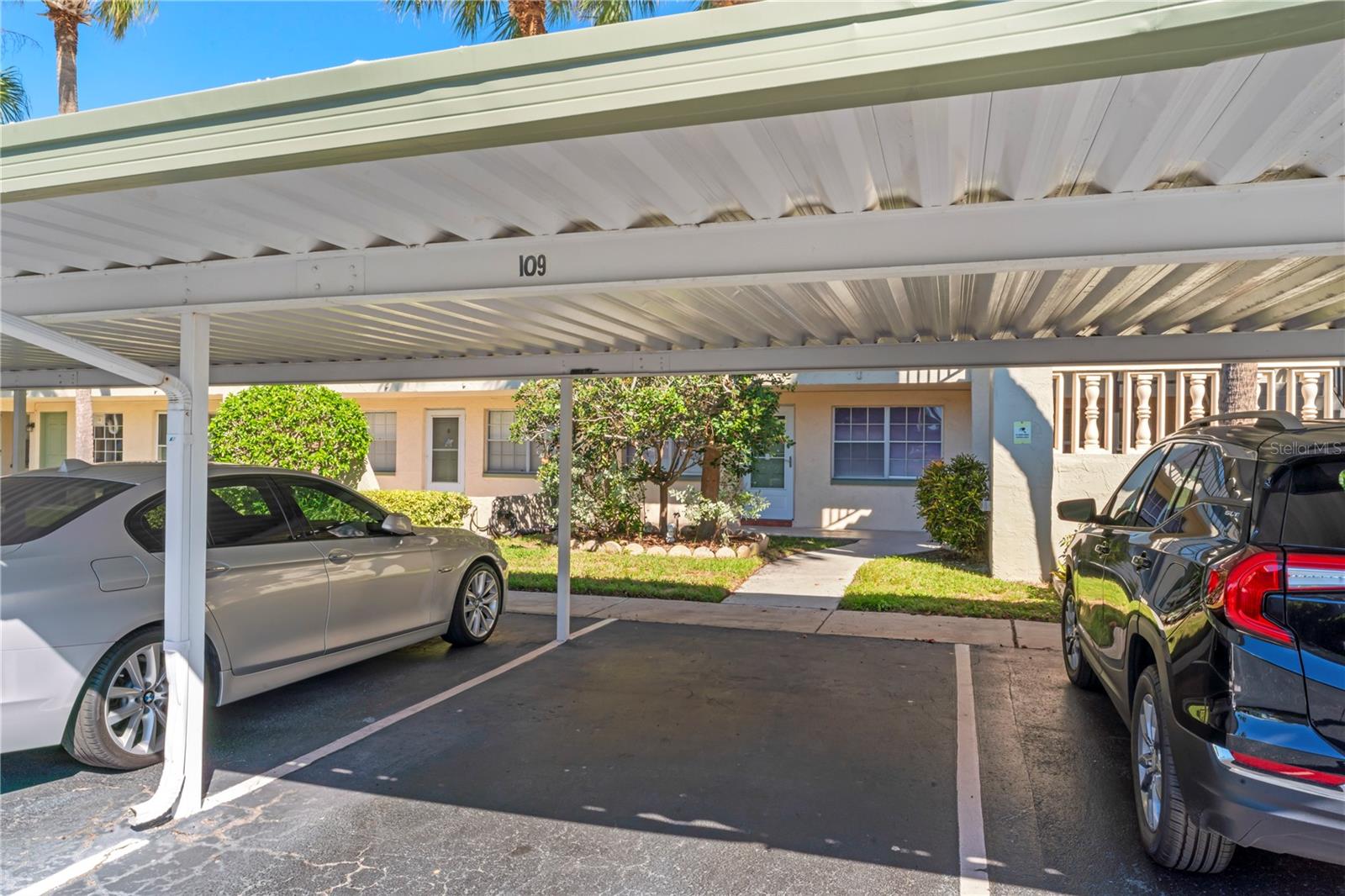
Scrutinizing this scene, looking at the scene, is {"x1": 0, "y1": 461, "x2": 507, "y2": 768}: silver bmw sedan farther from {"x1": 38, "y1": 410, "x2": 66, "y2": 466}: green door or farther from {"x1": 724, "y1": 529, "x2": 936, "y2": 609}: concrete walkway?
{"x1": 38, "y1": 410, "x2": 66, "y2": 466}: green door

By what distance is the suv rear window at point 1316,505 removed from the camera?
9.37ft

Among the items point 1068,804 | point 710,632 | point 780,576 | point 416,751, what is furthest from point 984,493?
point 416,751

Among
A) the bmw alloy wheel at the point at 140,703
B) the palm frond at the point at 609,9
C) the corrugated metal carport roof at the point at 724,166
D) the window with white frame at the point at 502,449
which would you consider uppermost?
the palm frond at the point at 609,9

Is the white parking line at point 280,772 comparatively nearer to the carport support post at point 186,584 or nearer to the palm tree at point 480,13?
the carport support post at point 186,584

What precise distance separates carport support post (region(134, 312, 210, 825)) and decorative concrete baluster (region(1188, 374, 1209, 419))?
9580 mm

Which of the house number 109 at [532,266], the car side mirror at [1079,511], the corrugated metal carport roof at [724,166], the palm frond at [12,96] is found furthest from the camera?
the palm frond at [12,96]

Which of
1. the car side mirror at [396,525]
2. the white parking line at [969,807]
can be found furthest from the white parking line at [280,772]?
the white parking line at [969,807]

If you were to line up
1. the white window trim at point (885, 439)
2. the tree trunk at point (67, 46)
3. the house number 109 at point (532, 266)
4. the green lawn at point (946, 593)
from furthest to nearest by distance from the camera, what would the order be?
1. the white window trim at point (885, 439)
2. the tree trunk at point (67, 46)
3. the green lawn at point (946, 593)
4. the house number 109 at point (532, 266)

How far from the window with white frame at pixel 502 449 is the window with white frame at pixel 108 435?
9.23 meters

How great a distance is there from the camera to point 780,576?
36.8ft

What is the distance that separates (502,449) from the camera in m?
17.1

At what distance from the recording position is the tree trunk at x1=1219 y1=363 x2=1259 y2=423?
28.3 ft

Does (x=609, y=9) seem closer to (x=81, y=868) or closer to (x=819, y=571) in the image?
(x=819, y=571)

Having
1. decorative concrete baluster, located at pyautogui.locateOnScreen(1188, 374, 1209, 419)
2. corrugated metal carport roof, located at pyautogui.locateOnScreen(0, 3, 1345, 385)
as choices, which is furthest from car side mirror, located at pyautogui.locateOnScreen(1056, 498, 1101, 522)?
decorative concrete baluster, located at pyautogui.locateOnScreen(1188, 374, 1209, 419)
